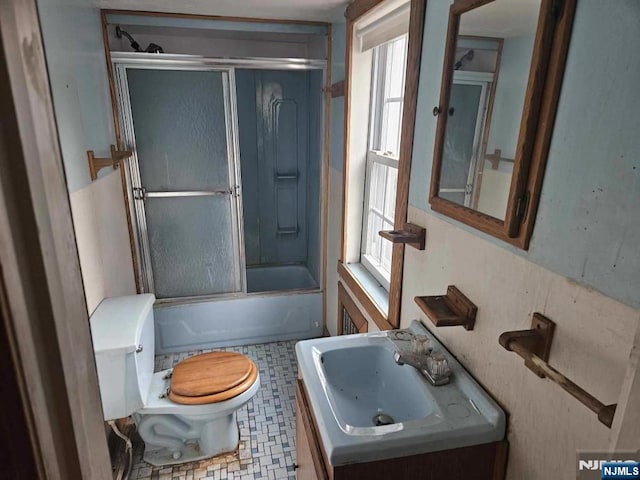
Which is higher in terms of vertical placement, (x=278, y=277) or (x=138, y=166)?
(x=138, y=166)

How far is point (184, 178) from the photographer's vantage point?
2602 millimetres

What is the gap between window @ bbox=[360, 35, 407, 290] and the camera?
6.31 feet

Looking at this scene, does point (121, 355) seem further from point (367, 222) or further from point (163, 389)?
point (367, 222)

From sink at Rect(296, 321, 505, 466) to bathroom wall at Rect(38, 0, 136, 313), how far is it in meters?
Result: 0.97

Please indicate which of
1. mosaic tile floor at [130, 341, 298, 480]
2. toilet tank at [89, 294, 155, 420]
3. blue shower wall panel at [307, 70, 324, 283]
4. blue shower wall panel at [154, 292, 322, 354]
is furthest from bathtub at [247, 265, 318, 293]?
toilet tank at [89, 294, 155, 420]

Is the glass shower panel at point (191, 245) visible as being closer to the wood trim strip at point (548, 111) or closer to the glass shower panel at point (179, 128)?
the glass shower panel at point (179, 128)

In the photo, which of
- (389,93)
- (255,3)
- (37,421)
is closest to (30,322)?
(37,421)

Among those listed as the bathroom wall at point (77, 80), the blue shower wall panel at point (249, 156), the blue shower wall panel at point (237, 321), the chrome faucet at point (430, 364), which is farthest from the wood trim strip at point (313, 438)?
the blue shower wall panel at point (249, 156)

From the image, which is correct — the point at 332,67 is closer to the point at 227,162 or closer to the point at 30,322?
the point at 227,162

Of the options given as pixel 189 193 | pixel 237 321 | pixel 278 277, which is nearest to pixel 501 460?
pixel 237 321

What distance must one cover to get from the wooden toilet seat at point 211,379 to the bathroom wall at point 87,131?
52cm

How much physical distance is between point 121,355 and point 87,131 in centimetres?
98

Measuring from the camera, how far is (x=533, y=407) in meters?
0.90

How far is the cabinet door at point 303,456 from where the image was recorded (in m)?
1.26
